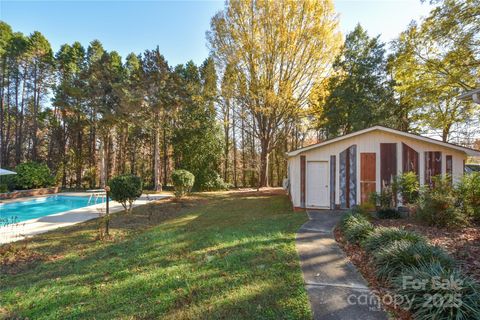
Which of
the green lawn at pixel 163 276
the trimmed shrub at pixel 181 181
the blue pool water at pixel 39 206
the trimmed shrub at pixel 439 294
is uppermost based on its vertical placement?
the trimmed shrub at pixel 181 181

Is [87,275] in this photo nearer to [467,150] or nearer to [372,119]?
[467,150]

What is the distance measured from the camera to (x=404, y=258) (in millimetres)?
3484

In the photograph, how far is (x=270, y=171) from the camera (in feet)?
83.9

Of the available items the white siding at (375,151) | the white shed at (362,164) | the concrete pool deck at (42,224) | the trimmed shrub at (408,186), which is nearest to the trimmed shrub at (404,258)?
the trimmed shrub at (408,186)

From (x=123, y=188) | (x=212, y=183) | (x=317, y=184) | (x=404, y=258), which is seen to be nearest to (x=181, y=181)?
(x=123, y=188)

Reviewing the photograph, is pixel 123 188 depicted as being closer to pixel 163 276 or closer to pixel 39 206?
pixel 163 276

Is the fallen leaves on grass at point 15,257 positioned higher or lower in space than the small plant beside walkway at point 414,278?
lower

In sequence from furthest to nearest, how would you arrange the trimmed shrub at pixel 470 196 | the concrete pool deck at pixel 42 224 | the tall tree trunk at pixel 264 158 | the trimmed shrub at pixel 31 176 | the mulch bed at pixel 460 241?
1. the tall tree trunk at pixel 264 158
2. the trimmed shrub at pixel 31 176
3. the concrete pool deck at pixel 42 224
4. the trimmed shrub at pixel 470 196
5. the mulch bed at pixel 460 241

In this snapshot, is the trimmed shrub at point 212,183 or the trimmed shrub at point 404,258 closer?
the trimmed shrub at point 404,258

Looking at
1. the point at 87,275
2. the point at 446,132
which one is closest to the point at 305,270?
the point at 87,275

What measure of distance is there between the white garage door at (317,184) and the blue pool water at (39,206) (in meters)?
11.7

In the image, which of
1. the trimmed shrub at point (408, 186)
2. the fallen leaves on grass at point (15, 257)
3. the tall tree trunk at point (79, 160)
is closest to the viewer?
the fallen leaves on grass at point (15, 257)

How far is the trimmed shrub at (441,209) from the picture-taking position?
573 cm

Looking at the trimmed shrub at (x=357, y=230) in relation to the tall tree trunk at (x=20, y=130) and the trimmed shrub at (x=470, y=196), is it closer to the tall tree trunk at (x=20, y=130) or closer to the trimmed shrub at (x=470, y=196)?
the trimmed shrub at (x=470, y=196)
